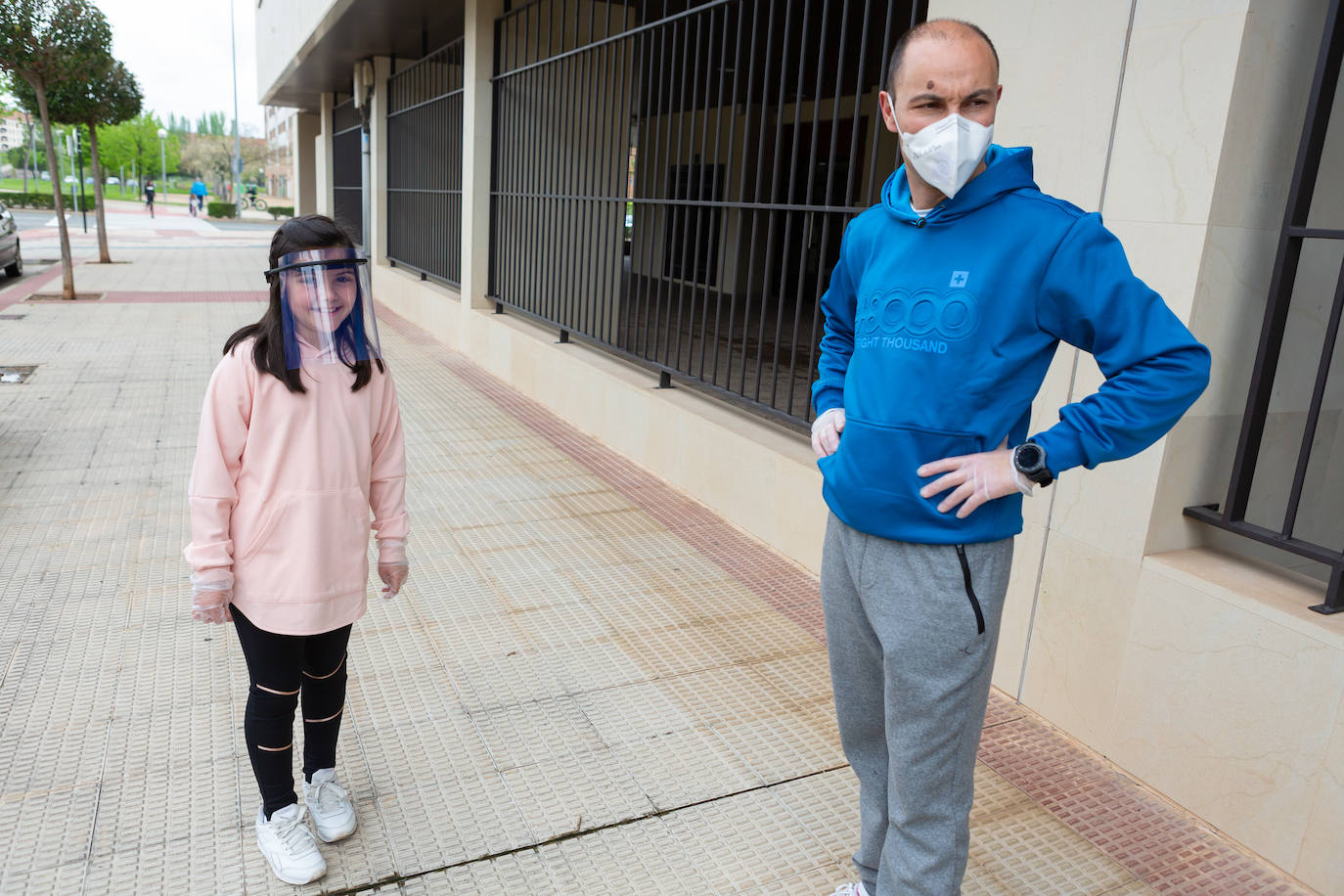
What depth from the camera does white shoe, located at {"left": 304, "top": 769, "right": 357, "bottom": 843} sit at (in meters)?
2.48

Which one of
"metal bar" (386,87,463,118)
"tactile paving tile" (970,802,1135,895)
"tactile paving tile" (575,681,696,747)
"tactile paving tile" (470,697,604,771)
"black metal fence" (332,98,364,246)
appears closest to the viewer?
"tactile paving tile" (970,802,1135,895)

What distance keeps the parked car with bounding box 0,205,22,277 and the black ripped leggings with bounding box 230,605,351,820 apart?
1658cm

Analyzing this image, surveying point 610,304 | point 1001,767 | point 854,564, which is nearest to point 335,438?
point 854,564

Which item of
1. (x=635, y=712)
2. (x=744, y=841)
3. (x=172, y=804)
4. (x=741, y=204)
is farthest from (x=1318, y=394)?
(x=172, y=804)

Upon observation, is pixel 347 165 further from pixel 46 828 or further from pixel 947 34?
pixel 947 34

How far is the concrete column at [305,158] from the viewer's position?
28406mm

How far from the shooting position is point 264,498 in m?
2.15

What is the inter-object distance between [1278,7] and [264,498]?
9.53 ft

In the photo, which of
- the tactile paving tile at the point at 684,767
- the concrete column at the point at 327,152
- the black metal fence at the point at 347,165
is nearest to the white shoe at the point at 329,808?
Answer: the tactile paving tile at the point at 684,767

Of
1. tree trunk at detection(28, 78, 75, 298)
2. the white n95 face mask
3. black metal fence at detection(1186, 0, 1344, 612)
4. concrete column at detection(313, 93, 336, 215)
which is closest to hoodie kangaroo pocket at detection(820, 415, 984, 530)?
the white n95 face mask

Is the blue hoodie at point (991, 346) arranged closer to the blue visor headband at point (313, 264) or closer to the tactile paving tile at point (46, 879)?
the blue visor headband at point (313, 264)

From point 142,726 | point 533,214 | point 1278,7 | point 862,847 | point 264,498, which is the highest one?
point 1278,7

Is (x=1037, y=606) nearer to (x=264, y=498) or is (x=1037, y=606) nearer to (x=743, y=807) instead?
→ (x=743, y=807)

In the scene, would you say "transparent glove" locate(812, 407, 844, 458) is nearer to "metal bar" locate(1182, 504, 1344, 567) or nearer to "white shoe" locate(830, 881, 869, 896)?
"white shoe" locate(830, 881, 869, 896)
